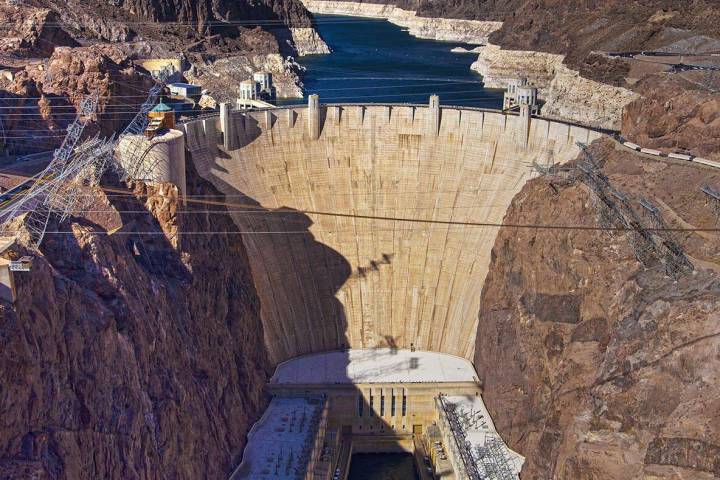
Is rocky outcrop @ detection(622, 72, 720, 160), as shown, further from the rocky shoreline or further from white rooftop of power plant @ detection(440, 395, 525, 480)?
the rocky shoreline

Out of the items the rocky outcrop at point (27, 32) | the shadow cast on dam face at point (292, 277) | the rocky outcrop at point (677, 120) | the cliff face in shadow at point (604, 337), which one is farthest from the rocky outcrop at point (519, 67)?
the cliff face in shadow at point (604, 337)

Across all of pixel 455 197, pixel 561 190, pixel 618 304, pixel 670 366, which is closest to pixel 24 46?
pixel 455 197

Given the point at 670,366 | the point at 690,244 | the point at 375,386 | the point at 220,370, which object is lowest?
the point at 375,386

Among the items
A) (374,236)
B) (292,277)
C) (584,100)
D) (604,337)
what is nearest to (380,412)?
(292,277)

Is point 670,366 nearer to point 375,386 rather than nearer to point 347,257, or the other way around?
point 375,386

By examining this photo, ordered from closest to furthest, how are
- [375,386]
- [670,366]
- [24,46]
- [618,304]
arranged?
1. [670,366]
2. [618,304]
3. [375,386]
4. [24,46]

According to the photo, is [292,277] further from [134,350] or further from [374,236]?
[134,350]

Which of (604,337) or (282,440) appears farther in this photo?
(282,440)

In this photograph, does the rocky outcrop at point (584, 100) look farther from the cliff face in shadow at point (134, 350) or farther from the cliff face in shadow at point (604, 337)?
the cliff face in shadow at point (134, 350)
